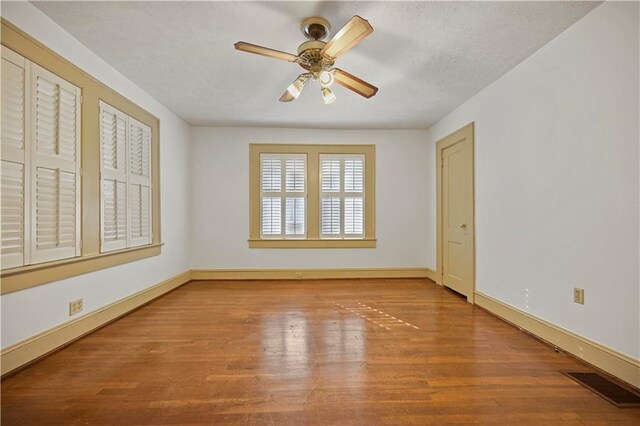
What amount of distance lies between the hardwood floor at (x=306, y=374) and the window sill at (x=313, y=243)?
1.80 m

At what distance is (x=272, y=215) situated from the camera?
5.19 m

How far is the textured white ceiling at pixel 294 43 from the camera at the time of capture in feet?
7.19

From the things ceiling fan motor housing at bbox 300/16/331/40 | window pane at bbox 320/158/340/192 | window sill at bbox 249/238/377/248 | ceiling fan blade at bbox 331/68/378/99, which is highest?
ceiling fan motor housing at bbox 300/16/331/40

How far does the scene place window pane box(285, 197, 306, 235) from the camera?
17.0ft

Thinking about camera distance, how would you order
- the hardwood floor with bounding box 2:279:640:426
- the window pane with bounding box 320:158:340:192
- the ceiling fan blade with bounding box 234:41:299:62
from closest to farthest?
the hardwood floor with bounding box 2:279:640:426, the ceiling fan blade with bounding box 234:41:299:62, the window pane with bounding box 320:158:340:192

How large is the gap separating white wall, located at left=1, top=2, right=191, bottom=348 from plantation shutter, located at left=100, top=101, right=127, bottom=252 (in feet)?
0.91

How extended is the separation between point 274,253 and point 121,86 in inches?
122

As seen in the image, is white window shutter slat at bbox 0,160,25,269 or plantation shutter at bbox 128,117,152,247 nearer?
white window shutter slat at bbox 0,160,25,269

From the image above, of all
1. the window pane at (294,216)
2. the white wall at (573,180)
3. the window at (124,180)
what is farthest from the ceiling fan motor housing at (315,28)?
the window pane at (294,216)

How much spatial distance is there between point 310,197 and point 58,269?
3427mm

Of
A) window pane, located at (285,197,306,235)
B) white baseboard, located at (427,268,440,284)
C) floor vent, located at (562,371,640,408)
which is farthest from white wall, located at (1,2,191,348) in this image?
white baseboard, located at (427,268,440,284)

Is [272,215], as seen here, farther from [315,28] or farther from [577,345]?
[577,345]

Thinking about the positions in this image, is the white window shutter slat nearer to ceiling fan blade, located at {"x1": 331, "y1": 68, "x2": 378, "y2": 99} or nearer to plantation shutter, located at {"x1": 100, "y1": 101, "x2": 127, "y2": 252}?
plantation shutter, located at {"x1": 100, "y1": 101, "x2": 127, "y2": 252}

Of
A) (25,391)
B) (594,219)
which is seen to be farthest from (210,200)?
(594,219)
